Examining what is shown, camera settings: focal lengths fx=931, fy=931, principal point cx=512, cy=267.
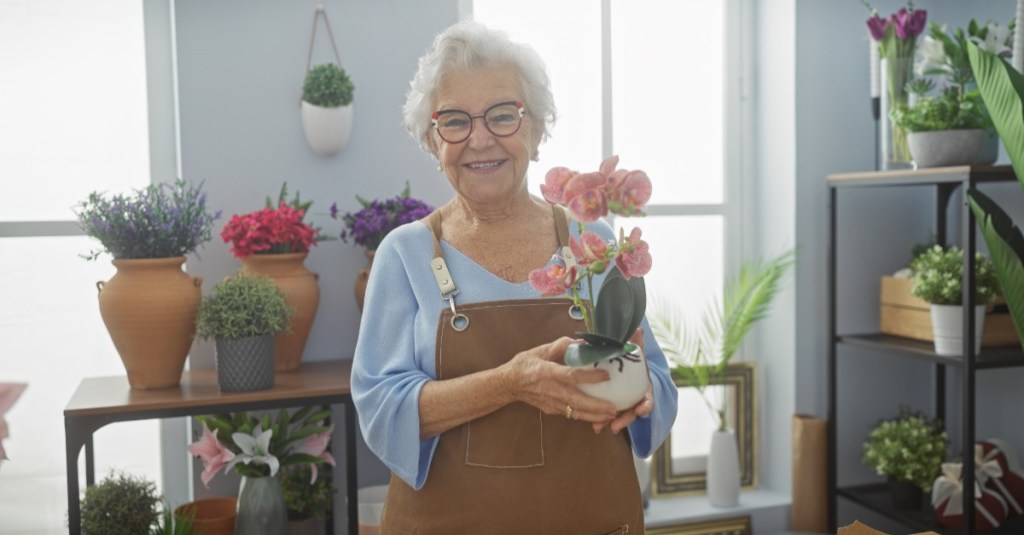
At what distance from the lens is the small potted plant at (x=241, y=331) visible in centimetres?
231

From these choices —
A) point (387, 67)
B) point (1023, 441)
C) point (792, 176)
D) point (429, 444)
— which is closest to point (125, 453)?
point (387, 67)

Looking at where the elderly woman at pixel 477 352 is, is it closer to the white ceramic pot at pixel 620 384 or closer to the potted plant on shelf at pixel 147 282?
the white ceramic pot at pixel 620 384

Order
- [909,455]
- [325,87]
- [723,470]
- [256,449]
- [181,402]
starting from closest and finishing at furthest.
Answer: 1. [181,402]
2. [256,449]
3. [325,87]
4. [909,455]
5. [723,470]

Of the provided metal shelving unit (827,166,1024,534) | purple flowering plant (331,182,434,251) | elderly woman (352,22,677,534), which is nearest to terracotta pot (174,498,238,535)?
purple flowering plant (331,182,434,251)

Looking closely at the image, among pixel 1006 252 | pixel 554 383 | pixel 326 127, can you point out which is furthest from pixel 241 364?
pixel 1006 252

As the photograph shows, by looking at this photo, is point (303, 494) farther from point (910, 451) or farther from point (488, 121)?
point (910, 451)

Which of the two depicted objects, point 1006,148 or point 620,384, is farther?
point 1006,148

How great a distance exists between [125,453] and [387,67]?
1.41m

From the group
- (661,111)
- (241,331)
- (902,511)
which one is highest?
(661,111)

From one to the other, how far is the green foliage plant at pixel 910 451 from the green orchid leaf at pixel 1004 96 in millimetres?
954

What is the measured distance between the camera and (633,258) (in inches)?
52.6

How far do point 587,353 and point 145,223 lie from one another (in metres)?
1.47

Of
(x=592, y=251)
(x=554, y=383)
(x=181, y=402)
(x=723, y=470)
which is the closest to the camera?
(x=592, y=251)

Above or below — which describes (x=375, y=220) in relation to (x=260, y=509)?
above
